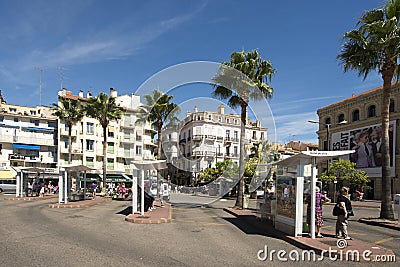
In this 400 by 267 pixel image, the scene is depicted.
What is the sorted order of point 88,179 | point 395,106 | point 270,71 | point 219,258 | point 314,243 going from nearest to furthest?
point 219,258
point 314,243
point 270,71
point 395,106
point 88,179

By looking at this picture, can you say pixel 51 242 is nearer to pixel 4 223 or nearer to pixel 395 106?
pixel 4 223

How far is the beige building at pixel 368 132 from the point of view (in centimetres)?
3888

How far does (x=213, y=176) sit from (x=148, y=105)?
16.8m

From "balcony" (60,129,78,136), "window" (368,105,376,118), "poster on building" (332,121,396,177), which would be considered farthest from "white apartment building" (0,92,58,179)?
"window" (368,105,376,118)

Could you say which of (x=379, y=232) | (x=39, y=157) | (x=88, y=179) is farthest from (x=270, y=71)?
(x=39, y=157)

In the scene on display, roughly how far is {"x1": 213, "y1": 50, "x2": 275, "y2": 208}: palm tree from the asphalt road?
8.46m

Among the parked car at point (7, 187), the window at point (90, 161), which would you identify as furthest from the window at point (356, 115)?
the parked car at point (7, 187)

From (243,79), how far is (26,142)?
1769 inches

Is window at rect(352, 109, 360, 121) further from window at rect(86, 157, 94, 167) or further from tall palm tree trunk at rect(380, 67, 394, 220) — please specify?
window at rect(86, 157, 94, 167)

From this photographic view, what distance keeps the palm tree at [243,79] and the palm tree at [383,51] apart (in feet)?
17.7

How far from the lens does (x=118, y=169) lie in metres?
57.7

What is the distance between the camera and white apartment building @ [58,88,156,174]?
55.1m

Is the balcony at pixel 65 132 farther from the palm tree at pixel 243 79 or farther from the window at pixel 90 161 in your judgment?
the palm tree at pixel 243 79

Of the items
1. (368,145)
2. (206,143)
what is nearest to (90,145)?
(206,143)
